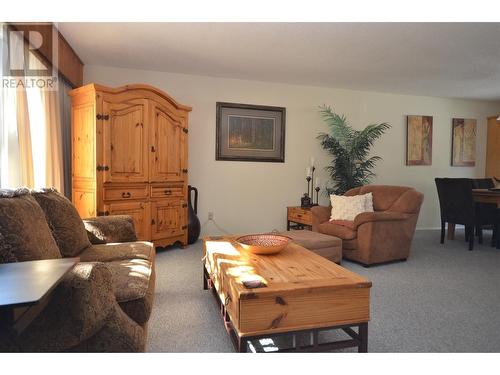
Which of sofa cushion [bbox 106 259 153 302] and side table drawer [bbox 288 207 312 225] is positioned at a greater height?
sofa cushion [bbox 106 259 153 302]

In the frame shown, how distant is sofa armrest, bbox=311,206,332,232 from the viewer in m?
3.77

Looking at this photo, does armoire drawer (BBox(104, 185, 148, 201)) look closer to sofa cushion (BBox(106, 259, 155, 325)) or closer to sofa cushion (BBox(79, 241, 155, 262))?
sofa cushion (BBox(79, 241, 155, 262))

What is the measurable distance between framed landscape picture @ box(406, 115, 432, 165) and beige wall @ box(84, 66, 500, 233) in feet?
0.34

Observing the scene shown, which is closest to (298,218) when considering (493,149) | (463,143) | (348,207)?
(348,207)

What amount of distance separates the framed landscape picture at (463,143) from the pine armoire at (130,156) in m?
5.01

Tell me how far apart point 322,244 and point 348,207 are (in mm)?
859

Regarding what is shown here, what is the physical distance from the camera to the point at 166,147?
12.0 feet

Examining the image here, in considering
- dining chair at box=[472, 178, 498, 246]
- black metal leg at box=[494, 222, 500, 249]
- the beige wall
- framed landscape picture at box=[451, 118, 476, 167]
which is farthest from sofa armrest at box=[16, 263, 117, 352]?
framed landscape picture at box=[451, 118, 476, 167]

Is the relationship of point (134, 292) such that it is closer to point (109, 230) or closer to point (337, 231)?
point (109, 230)

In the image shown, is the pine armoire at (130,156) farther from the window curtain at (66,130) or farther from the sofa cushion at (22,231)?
the sofa cushion at (22,231)

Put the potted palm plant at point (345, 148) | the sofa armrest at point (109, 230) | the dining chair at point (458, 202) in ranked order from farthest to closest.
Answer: the potted palm plant at point (345, 148)
the dining chair at point (458, 202)
the sofa armrest at point (109, 230)

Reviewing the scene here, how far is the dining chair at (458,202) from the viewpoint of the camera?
3.97 m

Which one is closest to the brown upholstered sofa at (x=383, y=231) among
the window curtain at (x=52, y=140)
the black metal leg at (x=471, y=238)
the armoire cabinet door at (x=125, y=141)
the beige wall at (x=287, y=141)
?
the black metal leg at (x=471, y=238)
